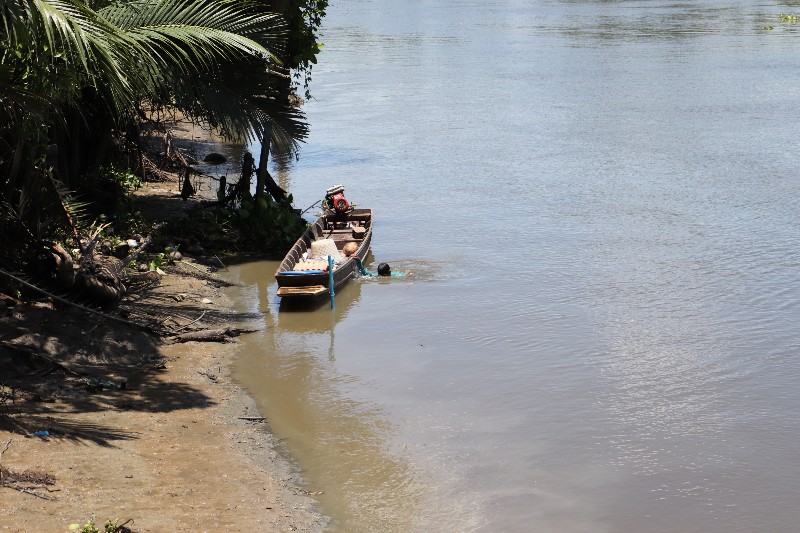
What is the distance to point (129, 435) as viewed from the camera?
9.31 metres

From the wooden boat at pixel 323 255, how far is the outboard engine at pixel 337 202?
7 centimetres

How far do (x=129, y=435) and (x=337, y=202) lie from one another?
355 inches

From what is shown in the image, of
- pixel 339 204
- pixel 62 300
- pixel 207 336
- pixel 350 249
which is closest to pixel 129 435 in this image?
pixel 62 300

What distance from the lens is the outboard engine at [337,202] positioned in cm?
1789

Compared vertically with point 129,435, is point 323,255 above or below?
above

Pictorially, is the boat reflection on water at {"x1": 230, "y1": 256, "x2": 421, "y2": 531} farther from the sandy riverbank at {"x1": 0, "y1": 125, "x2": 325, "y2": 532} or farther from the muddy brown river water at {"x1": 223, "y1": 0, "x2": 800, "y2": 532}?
the sandy riverbank at {"x1": 0, "y1": 125, "x2": 325, "y2": 532}

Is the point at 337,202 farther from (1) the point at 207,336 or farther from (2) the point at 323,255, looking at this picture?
(1) the point at 207,336

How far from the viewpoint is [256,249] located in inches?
663

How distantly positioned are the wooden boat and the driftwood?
1543 millimetres

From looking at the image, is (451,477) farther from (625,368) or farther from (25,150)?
(25,150)

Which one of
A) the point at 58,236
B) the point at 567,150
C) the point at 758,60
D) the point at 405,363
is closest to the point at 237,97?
the point at 58,236

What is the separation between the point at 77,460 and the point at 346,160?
17.9 m

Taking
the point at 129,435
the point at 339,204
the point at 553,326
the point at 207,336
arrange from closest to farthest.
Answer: the point at 129,435 → the point at 207,336 → the point at 553,326 → the point at 339,204

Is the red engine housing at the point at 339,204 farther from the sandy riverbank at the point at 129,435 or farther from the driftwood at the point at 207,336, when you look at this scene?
the sandy riverbank at the point at 129,435
